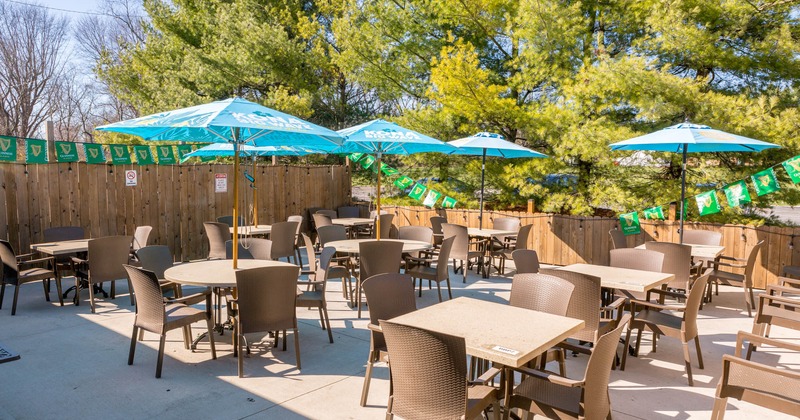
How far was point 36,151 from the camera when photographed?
7566 millimetres

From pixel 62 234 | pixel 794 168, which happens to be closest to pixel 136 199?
pixel 62 234

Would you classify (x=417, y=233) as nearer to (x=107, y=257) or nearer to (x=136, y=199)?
(x=107, y=257)

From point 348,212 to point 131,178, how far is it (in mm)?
4331

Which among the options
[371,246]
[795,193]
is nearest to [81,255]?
[371,246]

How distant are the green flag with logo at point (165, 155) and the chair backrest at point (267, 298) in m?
6.10

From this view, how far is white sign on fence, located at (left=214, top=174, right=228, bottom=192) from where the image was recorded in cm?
972

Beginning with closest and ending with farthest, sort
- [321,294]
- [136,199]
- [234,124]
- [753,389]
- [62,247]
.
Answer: [753,389]
[234,124]
[321,294]
[62,247]
[136,199]

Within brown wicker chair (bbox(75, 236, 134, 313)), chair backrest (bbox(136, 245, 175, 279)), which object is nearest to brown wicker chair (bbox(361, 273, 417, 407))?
chair backrest (bbox(136, 245, 175, 279))

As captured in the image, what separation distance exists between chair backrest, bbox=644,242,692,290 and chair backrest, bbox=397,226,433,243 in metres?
2.99

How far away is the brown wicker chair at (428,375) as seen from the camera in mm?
2439

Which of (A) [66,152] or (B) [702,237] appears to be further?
(A) [66,152]

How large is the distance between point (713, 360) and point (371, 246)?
3.38 meters

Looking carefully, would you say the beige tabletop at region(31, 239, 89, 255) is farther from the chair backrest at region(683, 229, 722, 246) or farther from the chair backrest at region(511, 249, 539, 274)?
the chair backrest at region(683, 229, 722, 246)

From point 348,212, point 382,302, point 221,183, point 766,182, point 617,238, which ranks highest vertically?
point 221,183
